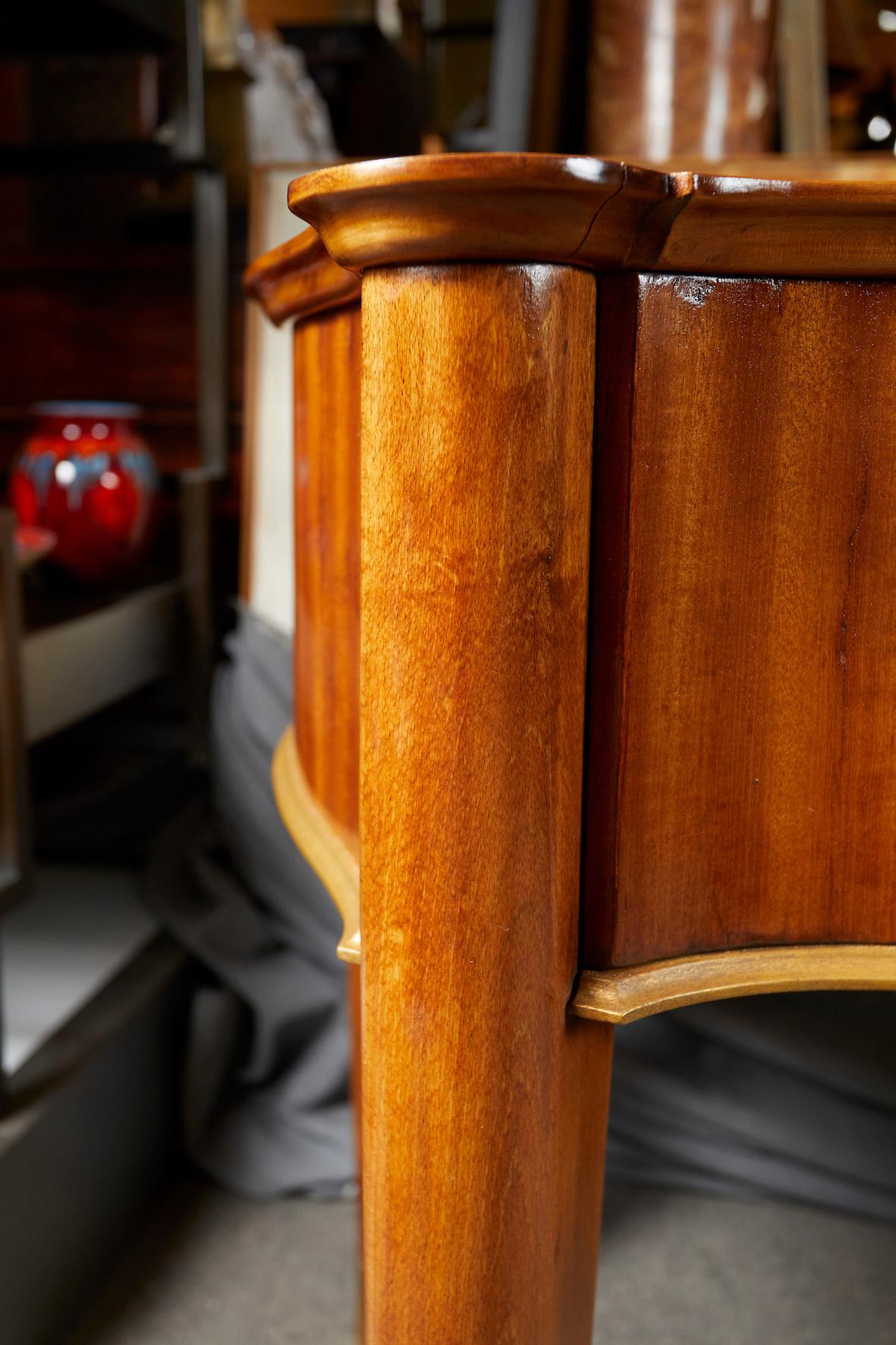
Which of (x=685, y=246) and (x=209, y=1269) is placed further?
(x=209, y=1269)

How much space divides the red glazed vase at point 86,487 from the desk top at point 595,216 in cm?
91

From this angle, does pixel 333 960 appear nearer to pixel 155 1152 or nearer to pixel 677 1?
pixel 155 1152

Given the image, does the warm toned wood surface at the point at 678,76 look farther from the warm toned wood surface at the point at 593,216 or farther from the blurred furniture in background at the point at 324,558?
the warm toned wood surface at the point at 593,216

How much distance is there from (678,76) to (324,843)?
87cm

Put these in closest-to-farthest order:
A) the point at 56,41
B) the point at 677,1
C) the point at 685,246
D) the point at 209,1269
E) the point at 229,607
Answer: the point at 685,246 < the point at 209,1269 < the point at 677,1 < the point at 56,41 < the point at 229,607

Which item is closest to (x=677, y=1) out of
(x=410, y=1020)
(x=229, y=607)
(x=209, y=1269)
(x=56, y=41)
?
(x=56, y=41)

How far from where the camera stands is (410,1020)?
0.38m

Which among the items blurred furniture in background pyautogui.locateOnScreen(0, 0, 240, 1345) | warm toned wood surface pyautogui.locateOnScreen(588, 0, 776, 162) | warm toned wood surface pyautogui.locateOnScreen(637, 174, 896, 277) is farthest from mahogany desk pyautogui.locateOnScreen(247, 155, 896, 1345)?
warm toned wood surface pyautogui.locateOnScreen(588, 0, 776, 162)

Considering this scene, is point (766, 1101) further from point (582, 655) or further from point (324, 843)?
point (582, 655)

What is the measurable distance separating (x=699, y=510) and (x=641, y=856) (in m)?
0.11

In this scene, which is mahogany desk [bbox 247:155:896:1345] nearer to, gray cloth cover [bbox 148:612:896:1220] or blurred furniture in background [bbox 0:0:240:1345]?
blurred furniture in background [bbox 0:0:240:1345]

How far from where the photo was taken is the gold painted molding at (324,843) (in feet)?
1.49

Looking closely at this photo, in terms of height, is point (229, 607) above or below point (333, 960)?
above

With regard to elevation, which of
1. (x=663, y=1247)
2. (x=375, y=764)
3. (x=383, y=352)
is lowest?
(x=663, y=1247)
